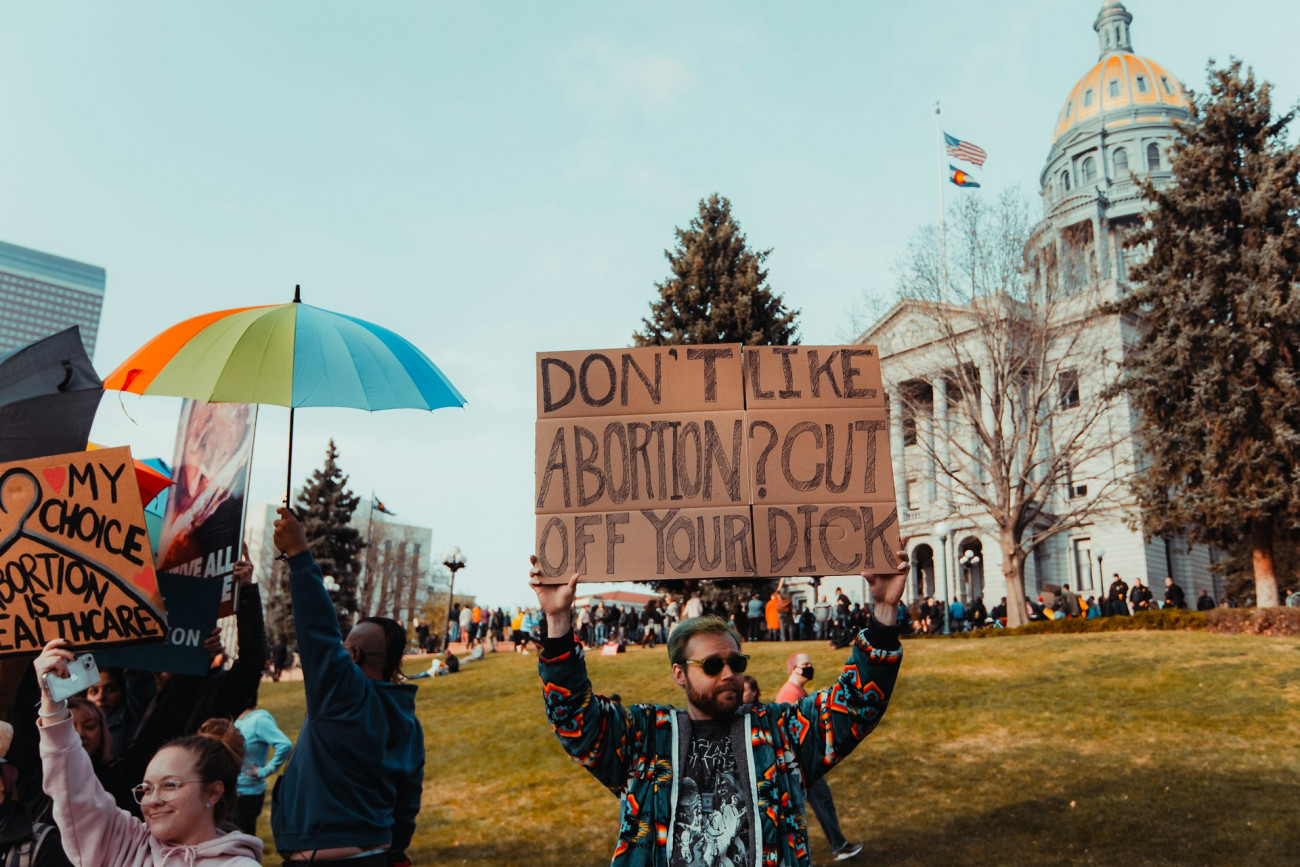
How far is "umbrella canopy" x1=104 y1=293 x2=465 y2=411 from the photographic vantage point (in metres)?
4.04

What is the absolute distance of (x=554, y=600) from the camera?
129 inches

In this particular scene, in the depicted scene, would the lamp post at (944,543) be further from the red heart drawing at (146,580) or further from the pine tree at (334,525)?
the red heart drawing at (146,580)

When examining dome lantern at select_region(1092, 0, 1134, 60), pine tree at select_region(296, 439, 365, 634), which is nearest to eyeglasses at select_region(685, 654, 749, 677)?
pine tree at select_region(296, 439, 365, 634)

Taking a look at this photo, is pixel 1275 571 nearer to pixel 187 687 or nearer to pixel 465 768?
pixel 465 768

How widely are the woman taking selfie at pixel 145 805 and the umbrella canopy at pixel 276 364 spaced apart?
1.21 meters

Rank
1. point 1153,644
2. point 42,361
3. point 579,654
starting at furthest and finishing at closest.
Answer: point 1153,644 → point 42,361 → point 579,654

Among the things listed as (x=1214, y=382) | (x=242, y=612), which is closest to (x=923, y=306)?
(x=1214, y=382)

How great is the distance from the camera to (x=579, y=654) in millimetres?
3203

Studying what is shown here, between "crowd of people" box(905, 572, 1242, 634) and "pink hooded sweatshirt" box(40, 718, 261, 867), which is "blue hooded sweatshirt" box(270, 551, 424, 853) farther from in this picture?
"crowd of people" box(905, 572, 1242, 634)

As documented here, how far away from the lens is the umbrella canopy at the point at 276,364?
159 inches

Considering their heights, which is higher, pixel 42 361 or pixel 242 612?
pixel 42 361

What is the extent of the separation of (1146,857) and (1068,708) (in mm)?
6205

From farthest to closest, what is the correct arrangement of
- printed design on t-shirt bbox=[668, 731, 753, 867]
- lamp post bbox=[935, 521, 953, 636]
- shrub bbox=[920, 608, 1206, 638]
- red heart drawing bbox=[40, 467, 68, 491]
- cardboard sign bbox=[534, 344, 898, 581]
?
lamp post bbox=[935, 521, 953, 636], shrub bbox=[920, 608, 1206, 638], red heart drawing bbox=[40, 467, 68, 491], cardboard sign bbox=[534, 344, 898, 581], printed design on t-shirt bbox=[668, 731, 753, 867]

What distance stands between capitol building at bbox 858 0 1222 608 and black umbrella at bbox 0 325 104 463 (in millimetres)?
12715
